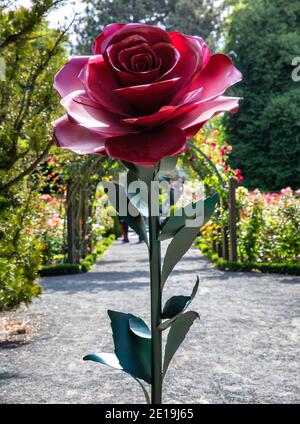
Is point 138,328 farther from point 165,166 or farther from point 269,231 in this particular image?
point 269,231

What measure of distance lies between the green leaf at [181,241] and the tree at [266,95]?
21328 mm

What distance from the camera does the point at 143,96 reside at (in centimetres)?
66

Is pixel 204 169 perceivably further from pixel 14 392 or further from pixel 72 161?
pixel 14 392

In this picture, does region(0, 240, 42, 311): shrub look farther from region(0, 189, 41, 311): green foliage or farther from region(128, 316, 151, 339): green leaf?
region(128, 316, 151, 339): green leaf

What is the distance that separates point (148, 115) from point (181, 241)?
0.52ft

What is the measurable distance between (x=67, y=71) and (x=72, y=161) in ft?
31.1

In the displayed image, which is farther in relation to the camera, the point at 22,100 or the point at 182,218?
the point at 22,100

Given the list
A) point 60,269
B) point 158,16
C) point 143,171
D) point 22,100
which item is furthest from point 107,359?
point 158,16

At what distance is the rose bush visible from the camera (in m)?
0.66

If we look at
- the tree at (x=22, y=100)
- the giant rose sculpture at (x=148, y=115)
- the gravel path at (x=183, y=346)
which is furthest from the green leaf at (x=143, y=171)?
the tree at (x=22, y=100)

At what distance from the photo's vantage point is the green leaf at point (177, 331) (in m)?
0.73

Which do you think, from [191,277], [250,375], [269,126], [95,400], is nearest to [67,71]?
[95,400]

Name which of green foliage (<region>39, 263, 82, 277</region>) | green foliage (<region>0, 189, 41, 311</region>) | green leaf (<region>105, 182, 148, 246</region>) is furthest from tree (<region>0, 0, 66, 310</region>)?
green foliage (<region>39, 263, 82, 277</region>)
